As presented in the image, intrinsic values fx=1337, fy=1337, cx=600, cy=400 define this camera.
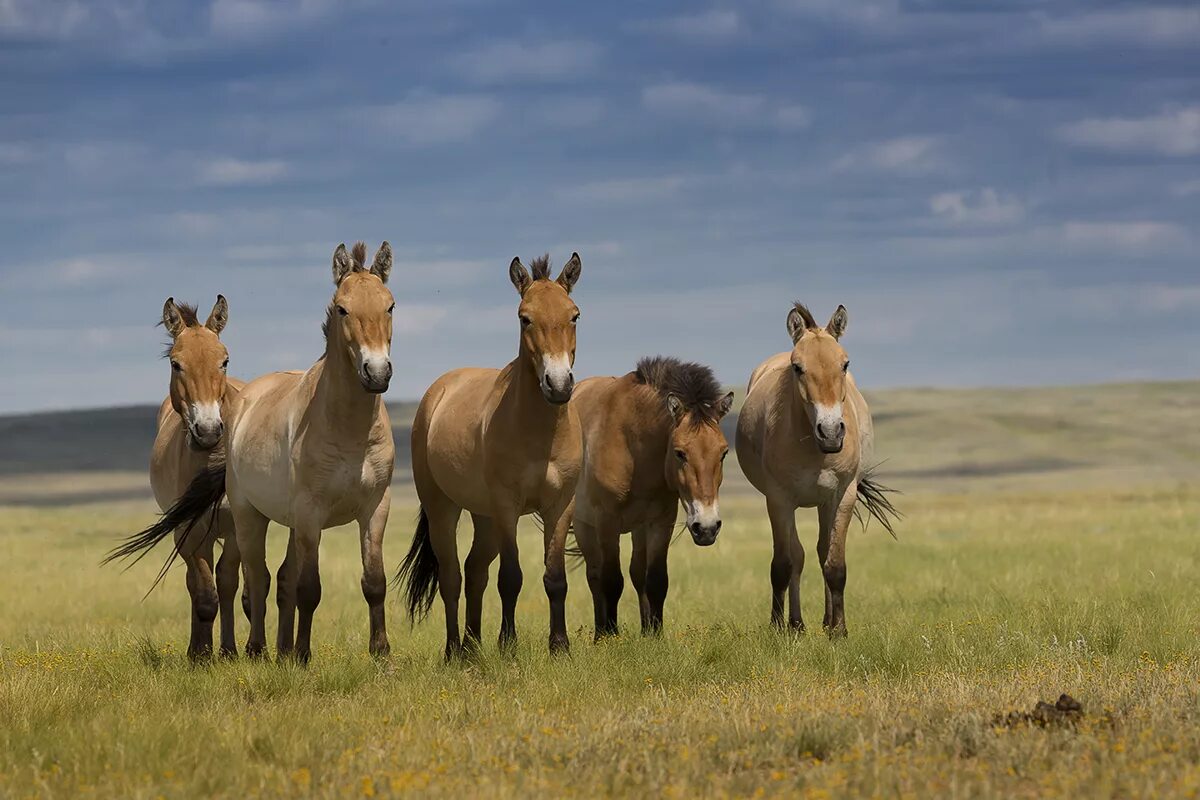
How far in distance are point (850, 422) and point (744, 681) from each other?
332 cm

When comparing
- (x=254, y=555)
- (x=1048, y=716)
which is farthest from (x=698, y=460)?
(x=1048, y=716)

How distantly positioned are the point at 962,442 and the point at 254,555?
69.5 metres

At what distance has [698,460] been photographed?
33.1 ft

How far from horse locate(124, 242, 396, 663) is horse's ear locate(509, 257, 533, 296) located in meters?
0.89

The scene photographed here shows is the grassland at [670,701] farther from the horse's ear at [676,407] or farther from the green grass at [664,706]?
the horse's ear at [676,407]

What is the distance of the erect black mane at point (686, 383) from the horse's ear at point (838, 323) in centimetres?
110

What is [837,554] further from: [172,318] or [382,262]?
[172,318]

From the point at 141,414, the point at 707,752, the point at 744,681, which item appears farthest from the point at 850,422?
the point at 141,414

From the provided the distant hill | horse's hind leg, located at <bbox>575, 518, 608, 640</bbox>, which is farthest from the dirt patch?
the distant hill

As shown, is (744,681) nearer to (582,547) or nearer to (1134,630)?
(582,547)

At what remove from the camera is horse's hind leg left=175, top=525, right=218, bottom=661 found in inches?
422

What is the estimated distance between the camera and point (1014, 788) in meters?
5.71

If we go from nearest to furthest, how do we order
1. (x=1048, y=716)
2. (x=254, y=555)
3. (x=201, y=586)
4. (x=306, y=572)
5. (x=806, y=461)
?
(x=1048, y=716)
(x=306, y=572)
(x=254, y=555)
(x=201, y=586)
(x=806, y=461)

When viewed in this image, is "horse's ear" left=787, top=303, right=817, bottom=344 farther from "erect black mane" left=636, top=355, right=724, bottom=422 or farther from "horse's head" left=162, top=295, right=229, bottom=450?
"horse's head" left=162, top=295, right=229, bottom=450
